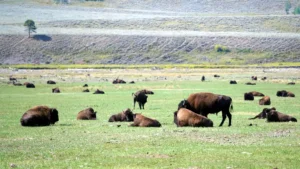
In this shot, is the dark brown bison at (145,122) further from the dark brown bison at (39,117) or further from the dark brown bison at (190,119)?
the dark brown bison at (39,117)

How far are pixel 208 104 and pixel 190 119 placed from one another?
172cm

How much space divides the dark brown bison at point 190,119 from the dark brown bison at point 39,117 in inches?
201

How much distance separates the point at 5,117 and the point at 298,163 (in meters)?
17.1

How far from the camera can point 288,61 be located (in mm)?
134250

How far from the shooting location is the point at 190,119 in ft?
75.7

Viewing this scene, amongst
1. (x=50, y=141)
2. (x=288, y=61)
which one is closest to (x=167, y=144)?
(x=50, y=141)

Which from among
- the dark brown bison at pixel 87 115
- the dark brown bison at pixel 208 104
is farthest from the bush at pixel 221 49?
the dark brown bison at pixel 208 104

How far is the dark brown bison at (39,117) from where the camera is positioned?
78.1ft

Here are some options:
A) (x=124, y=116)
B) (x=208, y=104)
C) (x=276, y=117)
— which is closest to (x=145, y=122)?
(x=208, y=104)

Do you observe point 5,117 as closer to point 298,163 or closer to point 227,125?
point 227,125

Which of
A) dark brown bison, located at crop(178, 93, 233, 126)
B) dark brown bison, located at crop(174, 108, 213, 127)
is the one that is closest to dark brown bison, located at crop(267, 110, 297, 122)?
dark brown bison, located at crop(178, 93, 233, 126)

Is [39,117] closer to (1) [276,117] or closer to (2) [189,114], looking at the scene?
(2) [189,114]

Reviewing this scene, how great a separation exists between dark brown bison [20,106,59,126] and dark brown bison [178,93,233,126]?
17.1 ft

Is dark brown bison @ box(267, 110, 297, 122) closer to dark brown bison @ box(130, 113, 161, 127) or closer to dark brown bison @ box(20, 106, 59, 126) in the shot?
dark brown bison @ box(130, 113, 161, 127)
